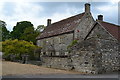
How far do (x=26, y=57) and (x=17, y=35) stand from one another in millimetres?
33561

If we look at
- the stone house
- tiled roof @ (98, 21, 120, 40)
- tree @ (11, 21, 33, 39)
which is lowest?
the stone house

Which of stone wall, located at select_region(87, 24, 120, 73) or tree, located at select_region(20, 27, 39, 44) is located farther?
tree, located at select_region(20, 27, 39, 44)

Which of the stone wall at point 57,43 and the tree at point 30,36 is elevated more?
the tree at point 30,36

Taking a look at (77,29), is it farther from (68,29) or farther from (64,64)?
(64,64)

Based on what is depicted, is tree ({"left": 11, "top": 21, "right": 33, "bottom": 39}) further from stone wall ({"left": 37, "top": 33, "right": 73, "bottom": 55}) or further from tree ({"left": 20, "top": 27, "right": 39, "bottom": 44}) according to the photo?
stone wall ({"left": 37, "top": 33, "right": 73, "bottom": 55})

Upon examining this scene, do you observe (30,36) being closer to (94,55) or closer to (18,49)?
(18,49)

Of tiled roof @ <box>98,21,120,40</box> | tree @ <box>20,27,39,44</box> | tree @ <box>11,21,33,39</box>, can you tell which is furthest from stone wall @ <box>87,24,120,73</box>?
tree @ <box>11,21,33,39</box>

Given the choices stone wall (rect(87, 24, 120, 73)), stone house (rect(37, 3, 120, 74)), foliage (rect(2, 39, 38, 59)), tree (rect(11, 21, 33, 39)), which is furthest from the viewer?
tree (rect(11, 21, 33, 39))

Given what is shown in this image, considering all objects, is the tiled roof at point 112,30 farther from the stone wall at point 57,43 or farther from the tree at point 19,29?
the tree at point 19,29

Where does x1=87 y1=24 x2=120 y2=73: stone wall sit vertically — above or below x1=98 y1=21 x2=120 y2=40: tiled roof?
below

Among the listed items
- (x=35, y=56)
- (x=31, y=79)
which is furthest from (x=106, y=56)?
(x=35, y=56)

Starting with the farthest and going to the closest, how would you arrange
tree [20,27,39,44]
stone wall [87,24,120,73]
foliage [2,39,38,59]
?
tree [20,27,39,44], foliage [2,39,38,59], stone wall [87,24,120,73]

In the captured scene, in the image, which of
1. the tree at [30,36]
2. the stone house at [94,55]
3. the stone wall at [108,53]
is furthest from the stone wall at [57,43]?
the stone wall at [108,53]

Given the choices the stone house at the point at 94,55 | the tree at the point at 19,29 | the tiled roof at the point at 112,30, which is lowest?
the stone house at the point at 94,55
